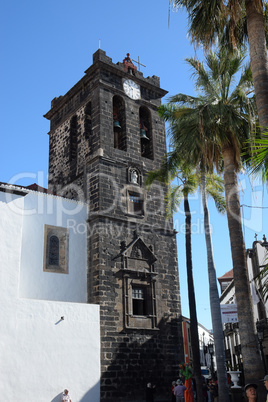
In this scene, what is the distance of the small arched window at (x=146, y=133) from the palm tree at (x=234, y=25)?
1184 cm

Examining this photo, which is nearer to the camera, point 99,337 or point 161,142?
point 99,337

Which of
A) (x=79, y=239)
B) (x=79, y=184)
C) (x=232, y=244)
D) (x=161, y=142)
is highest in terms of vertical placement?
(x=161, y=142)

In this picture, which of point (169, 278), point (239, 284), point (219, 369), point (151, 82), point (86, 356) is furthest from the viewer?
point (151, 82)

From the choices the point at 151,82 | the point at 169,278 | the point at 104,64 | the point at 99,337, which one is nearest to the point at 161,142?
the point at 151,82

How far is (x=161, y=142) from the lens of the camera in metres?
23.2

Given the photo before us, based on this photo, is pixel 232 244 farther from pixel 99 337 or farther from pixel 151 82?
pixel 151 82

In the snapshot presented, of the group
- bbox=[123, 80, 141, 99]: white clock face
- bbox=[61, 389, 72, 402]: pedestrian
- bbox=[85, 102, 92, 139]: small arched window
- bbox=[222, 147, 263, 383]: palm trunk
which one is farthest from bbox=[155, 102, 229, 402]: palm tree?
bbox=[123, 80, 141, 99]: white clock face

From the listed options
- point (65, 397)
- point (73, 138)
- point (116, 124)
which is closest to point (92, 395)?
point (65, 397)

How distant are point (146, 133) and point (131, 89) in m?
2.48

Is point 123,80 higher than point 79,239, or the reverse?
point 123,80

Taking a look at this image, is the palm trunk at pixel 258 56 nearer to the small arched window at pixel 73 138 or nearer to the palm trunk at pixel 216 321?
the palm trunk at pixel 216 321

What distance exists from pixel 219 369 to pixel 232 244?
4.52m

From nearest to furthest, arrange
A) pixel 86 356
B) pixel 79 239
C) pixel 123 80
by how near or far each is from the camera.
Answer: pixel 86 356 < pixel 79 239 < pixel 123 80

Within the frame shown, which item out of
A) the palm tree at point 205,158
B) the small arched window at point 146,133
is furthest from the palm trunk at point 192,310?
the small arched window at point 146,133
